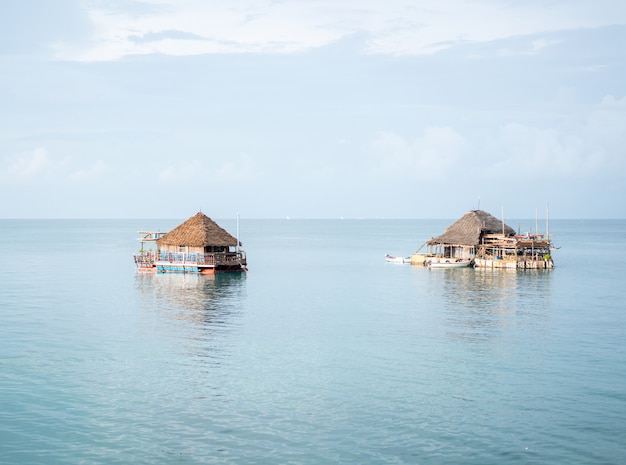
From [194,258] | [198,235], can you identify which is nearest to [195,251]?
[194,258]

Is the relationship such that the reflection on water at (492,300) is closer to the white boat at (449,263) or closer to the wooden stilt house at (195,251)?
the white boat at (449,263)

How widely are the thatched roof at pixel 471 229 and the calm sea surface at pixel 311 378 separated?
23.9 metres

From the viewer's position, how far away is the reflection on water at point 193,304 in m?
33.9

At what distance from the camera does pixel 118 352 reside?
2969cm

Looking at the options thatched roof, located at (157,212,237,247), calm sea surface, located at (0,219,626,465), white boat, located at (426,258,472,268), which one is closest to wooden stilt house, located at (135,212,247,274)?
thatched roof, located at (157,212,237,247)

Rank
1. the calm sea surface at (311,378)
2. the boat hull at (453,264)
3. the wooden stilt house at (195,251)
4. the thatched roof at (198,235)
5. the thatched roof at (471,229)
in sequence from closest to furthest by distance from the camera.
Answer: the calm sea surface at (311,378) < the thatched roof at (198,235) < the wooden stilt house at (195,251) < the boat hull at (453,264) < the thatched roof at (471,229)

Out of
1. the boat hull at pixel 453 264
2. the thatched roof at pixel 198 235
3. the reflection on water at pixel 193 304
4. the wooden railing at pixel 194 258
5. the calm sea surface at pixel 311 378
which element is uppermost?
the thatched roof at pixel 198 235

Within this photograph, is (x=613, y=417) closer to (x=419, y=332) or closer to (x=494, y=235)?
(x=419, y=332)

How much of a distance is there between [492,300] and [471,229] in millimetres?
28570

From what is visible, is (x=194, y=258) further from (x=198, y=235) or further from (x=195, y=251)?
(x=198, y=235)

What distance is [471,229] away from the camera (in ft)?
245

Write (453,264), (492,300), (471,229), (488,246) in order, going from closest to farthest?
(492,300) < (488,246) < (453,264) < (471,229)

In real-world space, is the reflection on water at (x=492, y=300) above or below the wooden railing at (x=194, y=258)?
below

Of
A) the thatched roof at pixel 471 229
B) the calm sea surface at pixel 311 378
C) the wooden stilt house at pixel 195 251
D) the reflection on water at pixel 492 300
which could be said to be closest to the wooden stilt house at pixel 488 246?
the thatched roof at pixel 471 229
